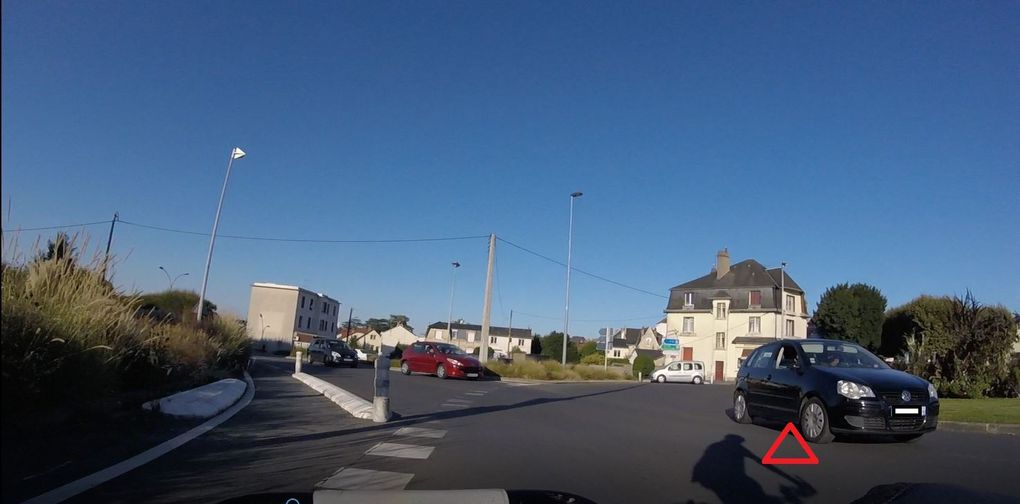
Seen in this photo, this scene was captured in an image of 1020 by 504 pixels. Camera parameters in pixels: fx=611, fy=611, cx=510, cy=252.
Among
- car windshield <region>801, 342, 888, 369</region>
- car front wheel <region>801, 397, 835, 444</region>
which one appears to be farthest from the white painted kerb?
car windshield <region>801, 342, 888, 369</region>

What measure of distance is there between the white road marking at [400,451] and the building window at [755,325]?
53583 millimetres

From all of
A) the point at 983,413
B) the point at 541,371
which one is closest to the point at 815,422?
the point at 983,413

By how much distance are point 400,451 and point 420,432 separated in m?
1.74

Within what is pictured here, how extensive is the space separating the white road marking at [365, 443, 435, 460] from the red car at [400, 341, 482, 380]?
1817cm

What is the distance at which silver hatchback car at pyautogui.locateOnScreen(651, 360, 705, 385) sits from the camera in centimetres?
4447

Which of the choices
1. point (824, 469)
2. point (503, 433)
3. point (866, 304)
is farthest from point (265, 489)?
point (866, 304)

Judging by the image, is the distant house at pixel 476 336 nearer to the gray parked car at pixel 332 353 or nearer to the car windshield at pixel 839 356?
the gray parked car at pixel 332 353

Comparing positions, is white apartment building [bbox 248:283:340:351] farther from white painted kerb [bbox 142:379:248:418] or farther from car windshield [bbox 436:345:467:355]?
white painted kerb [bbox 142:379:248:418]

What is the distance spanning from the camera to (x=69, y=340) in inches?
251

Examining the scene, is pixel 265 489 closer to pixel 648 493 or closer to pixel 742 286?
pixel 648 493

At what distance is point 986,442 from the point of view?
9.09 m

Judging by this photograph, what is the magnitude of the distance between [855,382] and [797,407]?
3.92ft

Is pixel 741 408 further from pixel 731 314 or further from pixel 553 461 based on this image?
pixel 731 314

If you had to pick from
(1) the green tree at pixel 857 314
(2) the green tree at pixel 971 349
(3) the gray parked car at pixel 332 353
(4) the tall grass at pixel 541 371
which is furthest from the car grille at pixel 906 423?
(1) the green tree at pixel 857 314
